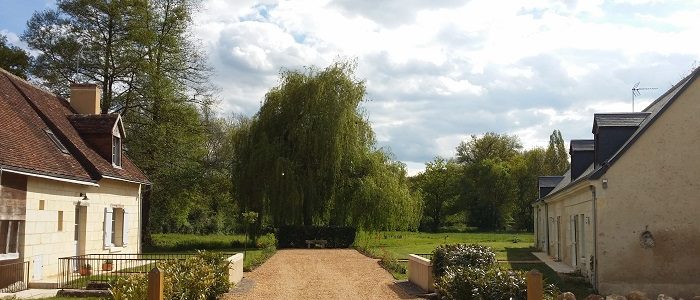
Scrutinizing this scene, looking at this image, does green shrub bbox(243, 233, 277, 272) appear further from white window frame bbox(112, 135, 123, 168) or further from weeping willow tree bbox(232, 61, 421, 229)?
white window frame bbox(112, 135, 123, 168)

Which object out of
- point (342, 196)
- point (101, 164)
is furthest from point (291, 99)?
point (101, 164)

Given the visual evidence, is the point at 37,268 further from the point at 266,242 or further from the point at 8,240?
the point at 266,242

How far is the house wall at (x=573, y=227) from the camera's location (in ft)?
61.0

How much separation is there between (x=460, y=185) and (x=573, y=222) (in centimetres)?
4390

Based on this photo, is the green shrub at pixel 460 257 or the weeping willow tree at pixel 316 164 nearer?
the green shrub at pixel 460 257

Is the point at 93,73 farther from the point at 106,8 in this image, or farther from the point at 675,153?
the point at 675,153

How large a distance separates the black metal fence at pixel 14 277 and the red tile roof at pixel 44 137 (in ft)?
7.08

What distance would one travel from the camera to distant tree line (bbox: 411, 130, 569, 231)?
62281 mm

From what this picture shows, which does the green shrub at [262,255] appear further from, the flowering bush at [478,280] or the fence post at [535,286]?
the fence post at [535,286]

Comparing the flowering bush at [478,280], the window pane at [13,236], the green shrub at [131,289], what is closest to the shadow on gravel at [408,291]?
the flowering bush at [478,280]

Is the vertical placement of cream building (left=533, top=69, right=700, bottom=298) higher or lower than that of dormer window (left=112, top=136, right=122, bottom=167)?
lower

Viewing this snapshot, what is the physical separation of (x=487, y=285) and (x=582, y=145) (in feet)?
44.0

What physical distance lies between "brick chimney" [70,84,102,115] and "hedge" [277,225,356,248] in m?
10.8

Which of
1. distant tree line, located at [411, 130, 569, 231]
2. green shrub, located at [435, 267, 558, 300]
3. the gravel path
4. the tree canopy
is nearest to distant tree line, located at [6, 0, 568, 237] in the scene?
the tree canopy
